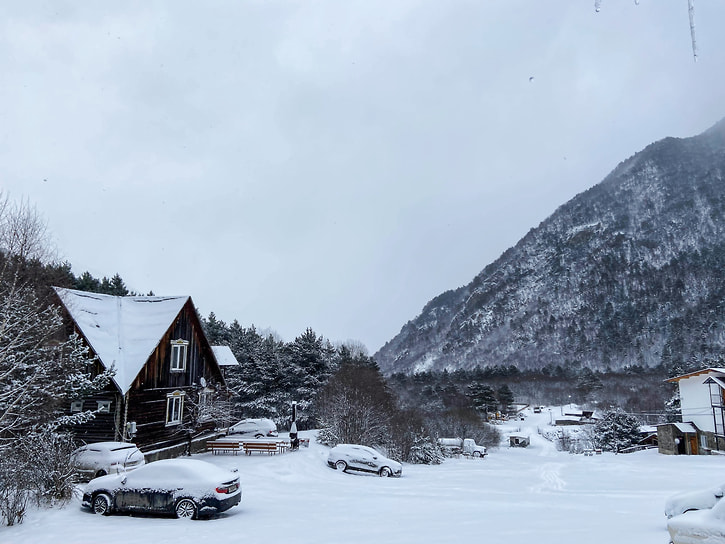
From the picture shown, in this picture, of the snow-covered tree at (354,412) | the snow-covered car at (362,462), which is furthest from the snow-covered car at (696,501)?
the snow-covered tree at (354,412)

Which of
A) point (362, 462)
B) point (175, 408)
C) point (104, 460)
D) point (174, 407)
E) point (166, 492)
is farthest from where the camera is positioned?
point (175, 408)

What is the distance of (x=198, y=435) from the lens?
30547mm

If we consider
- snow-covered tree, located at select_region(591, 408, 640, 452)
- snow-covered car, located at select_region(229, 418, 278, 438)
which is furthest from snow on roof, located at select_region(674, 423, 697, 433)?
snow-covered car, located at select_region(229, 418, 278, 438)

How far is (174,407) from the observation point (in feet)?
89.6

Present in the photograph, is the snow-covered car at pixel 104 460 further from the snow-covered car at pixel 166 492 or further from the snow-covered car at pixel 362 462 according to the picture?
the snow-covered car at pixel 362 462

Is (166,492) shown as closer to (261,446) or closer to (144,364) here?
(144,364)

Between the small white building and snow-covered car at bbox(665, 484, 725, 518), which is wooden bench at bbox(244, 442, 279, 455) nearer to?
snow-covered car at bbox(665, 484, 725, 518)

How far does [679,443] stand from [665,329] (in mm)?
143385

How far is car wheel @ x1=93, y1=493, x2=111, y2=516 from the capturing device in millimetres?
13594

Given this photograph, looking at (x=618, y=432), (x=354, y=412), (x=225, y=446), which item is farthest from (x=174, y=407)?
(x=618, y=432)

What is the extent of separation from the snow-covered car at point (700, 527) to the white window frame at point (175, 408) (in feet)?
80.4

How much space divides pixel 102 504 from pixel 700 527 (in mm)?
14034

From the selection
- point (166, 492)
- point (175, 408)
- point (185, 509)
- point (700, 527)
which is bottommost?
point (185, 509)

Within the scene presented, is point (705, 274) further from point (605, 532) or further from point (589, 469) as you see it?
point (605, 532)
